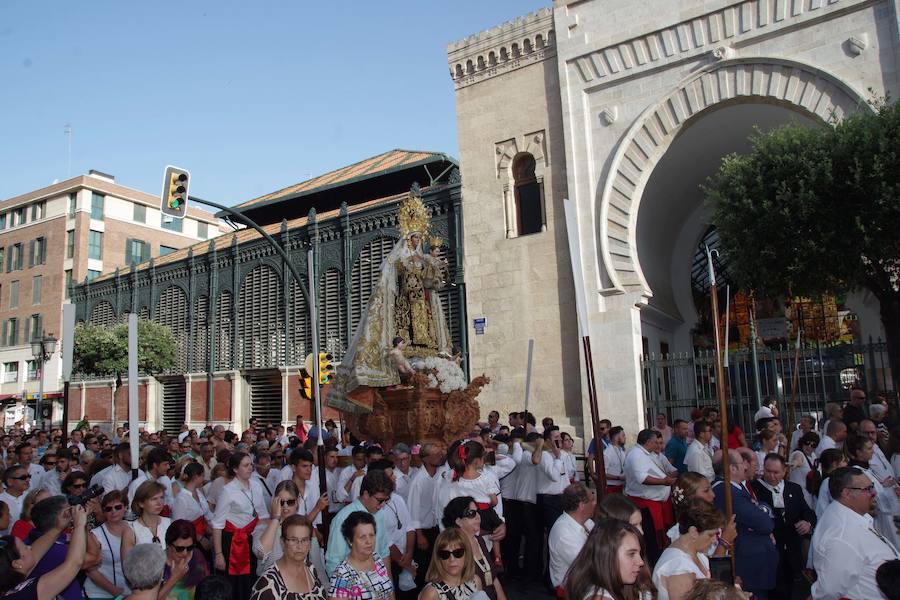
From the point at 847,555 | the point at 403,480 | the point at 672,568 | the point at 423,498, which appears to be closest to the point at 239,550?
the point at 423,498

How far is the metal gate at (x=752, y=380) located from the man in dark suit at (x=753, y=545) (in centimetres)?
935

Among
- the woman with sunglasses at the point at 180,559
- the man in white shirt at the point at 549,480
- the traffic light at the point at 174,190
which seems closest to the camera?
the woman with sunglasses at the point at 180,559

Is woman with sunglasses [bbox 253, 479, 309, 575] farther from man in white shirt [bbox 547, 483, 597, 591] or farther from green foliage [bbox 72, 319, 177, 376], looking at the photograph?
green foliage [bbox 72, 319, 177, 376]

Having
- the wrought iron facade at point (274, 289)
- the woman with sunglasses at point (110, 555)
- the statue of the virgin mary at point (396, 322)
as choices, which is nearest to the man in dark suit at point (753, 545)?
the woman with sunglasses at point (110, 555)

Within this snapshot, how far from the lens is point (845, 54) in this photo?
1470cm

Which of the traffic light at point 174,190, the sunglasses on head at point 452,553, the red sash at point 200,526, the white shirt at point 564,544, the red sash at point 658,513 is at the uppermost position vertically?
the traffic light at point 174,190

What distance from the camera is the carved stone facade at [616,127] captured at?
1505 cm

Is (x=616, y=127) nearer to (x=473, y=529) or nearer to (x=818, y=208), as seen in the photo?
(x=818, y=208)

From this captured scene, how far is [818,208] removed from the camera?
41.0ft

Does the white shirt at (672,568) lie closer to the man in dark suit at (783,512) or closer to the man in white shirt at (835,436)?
the man in dark suit at (783,512)

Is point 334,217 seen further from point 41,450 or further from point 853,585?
point 853,585

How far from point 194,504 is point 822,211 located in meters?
11.0

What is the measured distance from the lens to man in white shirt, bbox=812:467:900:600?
4.55 m

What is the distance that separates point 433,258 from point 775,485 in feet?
18.6
